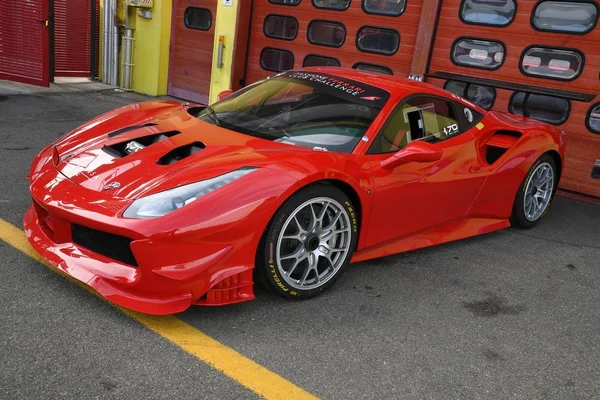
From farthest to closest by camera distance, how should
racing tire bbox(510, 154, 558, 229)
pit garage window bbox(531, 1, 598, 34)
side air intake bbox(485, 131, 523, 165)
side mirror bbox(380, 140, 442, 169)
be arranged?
pit garage window bbox(531, 1, 598, 34), racing tire bbox(510, 154, 558, 229), side air intake bbox(485, 131, 523, 165), side mirror bbox(380, 140, 442, 169)

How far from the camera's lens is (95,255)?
94.1 inches

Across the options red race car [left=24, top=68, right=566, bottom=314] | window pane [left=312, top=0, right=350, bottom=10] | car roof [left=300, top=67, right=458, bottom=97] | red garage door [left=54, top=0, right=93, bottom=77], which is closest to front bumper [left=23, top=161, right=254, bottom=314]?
red race car [left=24, top=68, right=566, bottom=314]

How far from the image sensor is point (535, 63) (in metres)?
5.55

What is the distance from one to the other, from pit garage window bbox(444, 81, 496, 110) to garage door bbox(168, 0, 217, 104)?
384 centimetres

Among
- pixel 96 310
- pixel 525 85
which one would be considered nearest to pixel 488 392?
pixel 96 310

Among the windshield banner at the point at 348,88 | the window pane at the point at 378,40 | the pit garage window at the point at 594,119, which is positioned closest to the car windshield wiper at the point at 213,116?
the windshield banner at the point at 348,88

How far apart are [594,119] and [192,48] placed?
5.75m

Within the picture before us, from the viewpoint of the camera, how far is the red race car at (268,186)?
231 cm

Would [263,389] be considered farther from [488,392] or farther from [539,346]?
[539,346]

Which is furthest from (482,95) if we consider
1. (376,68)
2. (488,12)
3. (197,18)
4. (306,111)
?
(197,18)

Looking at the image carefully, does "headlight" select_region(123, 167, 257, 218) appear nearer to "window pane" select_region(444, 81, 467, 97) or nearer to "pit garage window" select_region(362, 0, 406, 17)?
"window pane" select_region(444, 81, 467, 97)

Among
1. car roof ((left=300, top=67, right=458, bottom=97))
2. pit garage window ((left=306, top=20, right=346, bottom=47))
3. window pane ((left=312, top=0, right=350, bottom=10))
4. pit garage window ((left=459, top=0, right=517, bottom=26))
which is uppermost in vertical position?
pit garage window ((left=459, top=0, right=517, bottom=26))

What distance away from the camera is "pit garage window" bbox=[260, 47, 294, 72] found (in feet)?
23.7

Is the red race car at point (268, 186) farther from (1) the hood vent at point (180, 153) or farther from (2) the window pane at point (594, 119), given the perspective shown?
(2) the window pane at point (594, 119)
